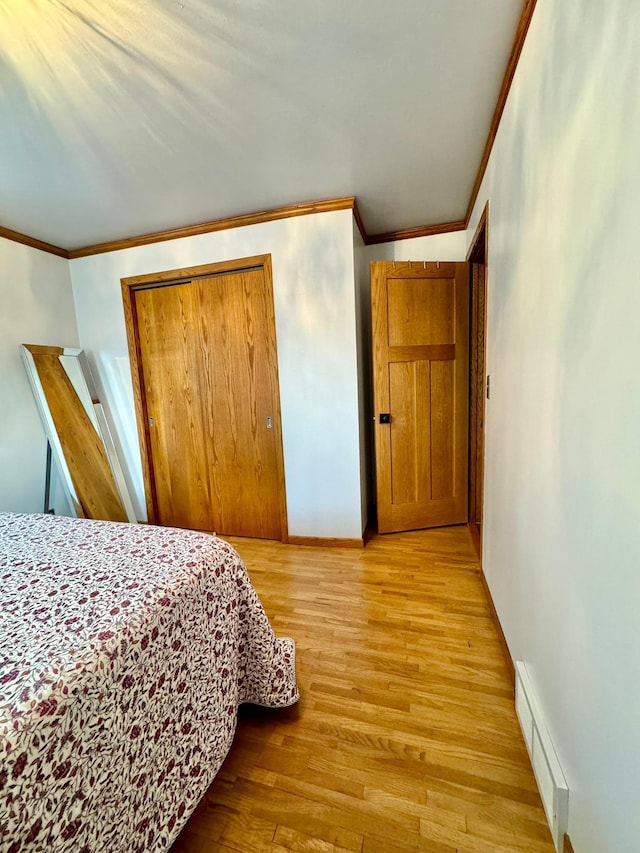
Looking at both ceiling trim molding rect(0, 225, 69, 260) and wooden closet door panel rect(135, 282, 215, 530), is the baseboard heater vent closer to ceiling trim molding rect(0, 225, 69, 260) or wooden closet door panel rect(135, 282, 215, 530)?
wooden closet door panel rect(135, 282, 215, 530)

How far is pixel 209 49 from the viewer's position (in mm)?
1215

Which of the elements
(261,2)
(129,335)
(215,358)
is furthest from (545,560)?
(129,335)

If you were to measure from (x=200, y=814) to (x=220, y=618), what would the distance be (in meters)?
0.54

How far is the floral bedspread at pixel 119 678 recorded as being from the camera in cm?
59

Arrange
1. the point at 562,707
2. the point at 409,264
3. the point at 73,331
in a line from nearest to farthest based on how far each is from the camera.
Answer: the point at 562,707, the point at 409,264, the point at 73,331

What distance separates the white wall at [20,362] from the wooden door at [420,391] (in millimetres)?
2618

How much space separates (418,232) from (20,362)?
10.7ft

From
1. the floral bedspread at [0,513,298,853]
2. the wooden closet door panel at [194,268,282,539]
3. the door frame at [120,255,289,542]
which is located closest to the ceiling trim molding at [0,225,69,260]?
the door frame at [120,255,289,542]

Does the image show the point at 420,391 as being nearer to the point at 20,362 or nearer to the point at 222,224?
the point at 222,224

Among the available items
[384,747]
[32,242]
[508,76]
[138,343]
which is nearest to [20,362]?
[138,343]

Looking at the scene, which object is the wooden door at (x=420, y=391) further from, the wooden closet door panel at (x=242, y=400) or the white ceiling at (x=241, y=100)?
the wooden closet door panel at (x=242, y=400)

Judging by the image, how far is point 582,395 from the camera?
778mm

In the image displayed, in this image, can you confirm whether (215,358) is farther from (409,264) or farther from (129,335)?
(409,264)

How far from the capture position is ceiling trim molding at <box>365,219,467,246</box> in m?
→ 2.66
